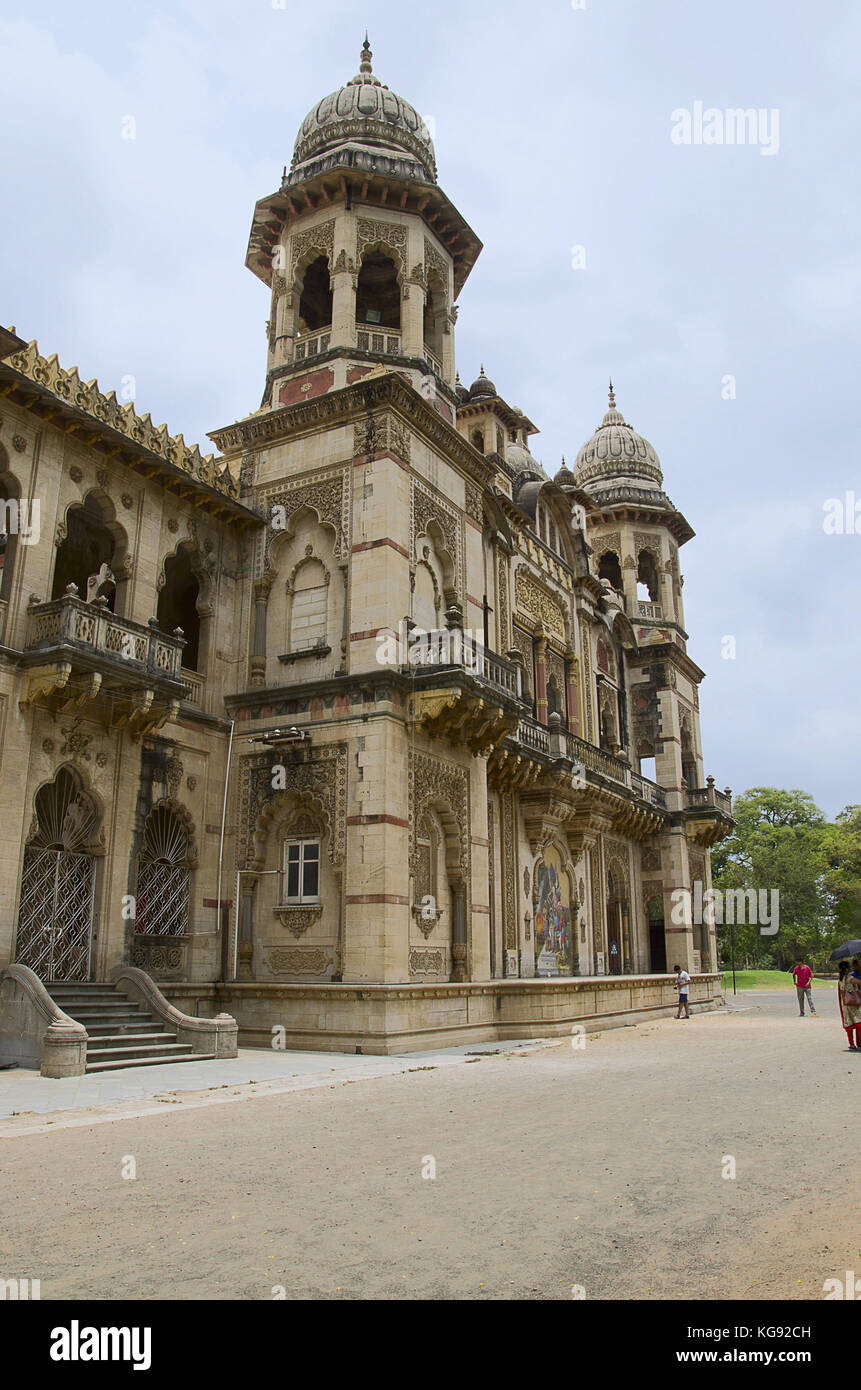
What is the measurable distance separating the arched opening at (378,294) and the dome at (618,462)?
1871cm

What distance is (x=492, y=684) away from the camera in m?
20.2

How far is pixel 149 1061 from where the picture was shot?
47.9ft

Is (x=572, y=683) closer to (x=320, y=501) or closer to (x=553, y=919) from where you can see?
(x=553, y=919)

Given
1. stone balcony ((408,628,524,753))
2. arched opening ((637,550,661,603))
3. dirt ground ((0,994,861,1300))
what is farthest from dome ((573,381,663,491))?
dirt ground ((0,994,861,1300))

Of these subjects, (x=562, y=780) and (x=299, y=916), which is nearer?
(x=299, y=916)

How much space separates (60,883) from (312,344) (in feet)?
42.1

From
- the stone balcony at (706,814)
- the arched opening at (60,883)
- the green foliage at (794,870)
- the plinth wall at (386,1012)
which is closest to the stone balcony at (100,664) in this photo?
the arched opening at (60,883)

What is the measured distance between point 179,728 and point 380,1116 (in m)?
10.6

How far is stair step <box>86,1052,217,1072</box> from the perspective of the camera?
13.9 m

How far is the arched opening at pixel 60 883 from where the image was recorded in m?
16.1

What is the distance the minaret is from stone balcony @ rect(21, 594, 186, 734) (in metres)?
7.73

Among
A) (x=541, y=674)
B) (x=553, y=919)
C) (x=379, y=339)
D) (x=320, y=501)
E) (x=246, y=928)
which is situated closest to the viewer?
(x=246, y=928)

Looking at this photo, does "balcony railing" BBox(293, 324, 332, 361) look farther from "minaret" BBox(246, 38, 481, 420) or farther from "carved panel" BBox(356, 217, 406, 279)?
"carved panel" BBox(356, 217, 406, 279)

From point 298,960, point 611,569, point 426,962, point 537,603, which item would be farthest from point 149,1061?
point 611,569
